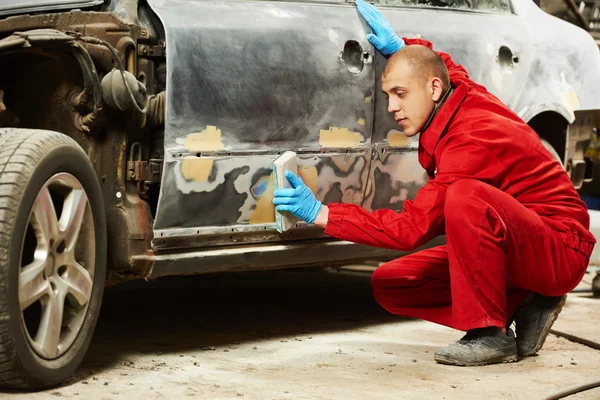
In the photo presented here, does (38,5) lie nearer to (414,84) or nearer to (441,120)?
(414,84)

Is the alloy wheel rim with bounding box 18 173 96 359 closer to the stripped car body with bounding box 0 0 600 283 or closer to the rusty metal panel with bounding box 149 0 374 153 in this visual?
the stripped car body with bounding box 0 0 600 283

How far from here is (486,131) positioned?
3.76 meters

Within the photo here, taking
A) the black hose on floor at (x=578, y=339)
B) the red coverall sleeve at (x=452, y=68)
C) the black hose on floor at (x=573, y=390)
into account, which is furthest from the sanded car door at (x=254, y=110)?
the black hose on floor at (x=573, y=390)

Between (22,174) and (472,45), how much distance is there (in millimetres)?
2369

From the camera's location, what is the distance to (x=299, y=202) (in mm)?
3797

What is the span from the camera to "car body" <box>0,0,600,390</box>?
11.6ft

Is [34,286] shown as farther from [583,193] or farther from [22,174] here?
[583,193]

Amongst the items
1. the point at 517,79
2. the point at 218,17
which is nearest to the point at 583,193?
the point at 517,79

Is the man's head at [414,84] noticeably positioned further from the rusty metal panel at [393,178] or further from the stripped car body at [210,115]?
the rusty metal panel at [393,178]

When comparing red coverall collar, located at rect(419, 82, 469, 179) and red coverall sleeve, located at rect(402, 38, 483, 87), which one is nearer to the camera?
red coverall collar, located at rect(419, 82, 469, 179)

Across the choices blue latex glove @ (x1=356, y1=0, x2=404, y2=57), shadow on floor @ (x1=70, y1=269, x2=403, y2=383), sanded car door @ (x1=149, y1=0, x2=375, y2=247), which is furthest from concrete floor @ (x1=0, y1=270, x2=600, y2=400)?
blue latex glove @ (x1=356, y1=0, x2=404, y2=57)

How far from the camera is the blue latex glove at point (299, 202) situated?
379 cm

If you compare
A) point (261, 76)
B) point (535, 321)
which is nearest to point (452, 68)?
point (261, 76)

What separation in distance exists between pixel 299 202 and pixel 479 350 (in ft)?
2.87
